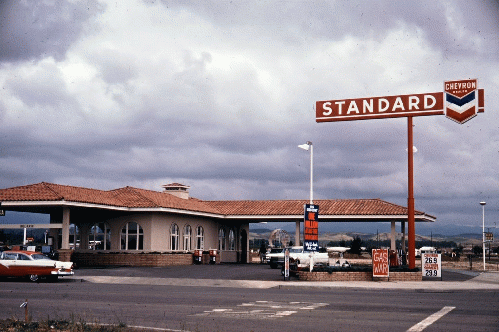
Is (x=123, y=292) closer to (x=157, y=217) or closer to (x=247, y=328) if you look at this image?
(x=247, y=328)

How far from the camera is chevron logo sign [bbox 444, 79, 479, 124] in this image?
2939cm

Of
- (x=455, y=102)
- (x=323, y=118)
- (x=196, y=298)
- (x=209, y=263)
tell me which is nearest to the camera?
Result: (x=196, y=298)

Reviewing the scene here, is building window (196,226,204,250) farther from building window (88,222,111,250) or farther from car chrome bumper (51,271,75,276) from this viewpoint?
car chrome bumper (51,271,75,276)

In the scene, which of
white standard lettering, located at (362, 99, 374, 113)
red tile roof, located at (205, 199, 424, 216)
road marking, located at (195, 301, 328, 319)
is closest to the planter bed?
white standard lettering, located at (362, 99, 374, 113)

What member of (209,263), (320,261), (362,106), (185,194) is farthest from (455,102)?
(185,194)

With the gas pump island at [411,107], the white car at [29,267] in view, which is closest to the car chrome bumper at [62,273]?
the white car at [29,267]

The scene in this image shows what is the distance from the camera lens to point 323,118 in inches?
1264

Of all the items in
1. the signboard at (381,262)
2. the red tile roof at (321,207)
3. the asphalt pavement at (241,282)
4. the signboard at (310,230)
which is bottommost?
the asphalt pavement at (241,282)

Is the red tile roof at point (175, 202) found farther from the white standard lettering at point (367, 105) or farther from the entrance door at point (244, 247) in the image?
the white standard lettering at point (367, 105)

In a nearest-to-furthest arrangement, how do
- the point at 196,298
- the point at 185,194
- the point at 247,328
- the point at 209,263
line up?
1. the point at 247,328
2. the point at 196,298
3. the point at 209,263
4. the point at 185,194

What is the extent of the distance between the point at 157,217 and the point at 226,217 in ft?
26.8

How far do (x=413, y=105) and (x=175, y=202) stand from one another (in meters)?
21.3

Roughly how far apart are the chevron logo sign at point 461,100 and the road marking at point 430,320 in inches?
575

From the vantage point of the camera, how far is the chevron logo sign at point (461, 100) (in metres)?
29.4
